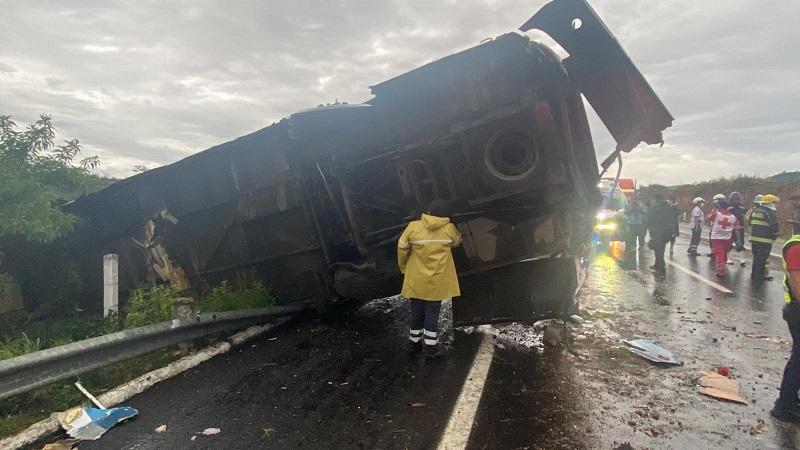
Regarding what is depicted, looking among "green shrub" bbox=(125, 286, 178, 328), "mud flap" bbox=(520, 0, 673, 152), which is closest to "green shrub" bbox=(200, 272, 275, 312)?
"green shrub" bbox=(125, 286, 178, 328)

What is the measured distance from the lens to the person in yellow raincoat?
171 inches

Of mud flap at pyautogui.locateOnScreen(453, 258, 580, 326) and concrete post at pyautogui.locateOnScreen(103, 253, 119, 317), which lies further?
concrete post at pyautogui.locateOnScreen(103, 253, 119, 317)

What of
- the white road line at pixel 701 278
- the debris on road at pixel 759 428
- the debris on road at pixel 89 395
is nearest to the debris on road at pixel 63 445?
the debris on road at pixel 89 395

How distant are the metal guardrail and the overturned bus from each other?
1482 mm

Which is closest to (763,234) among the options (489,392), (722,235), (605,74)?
(722,235)

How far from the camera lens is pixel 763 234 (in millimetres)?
7605

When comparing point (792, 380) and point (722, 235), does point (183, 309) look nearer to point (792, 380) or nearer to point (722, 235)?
point (792, 380)

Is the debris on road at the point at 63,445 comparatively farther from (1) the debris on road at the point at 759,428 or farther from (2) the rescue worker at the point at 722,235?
(2) the rescue worker at the point at 722,235

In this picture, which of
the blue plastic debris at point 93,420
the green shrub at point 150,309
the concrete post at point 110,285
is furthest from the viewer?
the concrete post at point 110,285

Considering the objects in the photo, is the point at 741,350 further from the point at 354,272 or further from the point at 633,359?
the point at 354,272

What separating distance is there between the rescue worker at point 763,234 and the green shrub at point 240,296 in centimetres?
868

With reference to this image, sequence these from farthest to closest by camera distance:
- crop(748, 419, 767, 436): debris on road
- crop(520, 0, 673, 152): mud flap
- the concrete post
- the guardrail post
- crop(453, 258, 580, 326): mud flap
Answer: the concrete post < crop(453, 258, 580, 326): mud flap < the guardrail post < crop(520, 0, 673, 152): mud flap < crop(748, 419, 767, 436): debris on road

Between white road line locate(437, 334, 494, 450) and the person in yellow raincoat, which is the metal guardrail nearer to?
the person in yellow raincoat

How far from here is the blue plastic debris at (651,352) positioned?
3.83 meters
